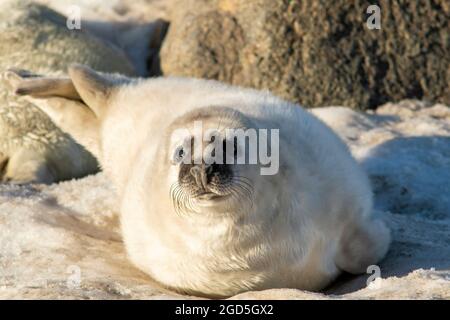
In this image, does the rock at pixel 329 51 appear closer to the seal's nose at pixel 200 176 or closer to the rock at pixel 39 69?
the rock at pixel 39 69

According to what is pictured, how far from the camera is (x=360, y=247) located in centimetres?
420

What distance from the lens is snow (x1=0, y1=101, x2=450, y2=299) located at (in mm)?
3734

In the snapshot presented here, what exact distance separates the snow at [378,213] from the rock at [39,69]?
104cm

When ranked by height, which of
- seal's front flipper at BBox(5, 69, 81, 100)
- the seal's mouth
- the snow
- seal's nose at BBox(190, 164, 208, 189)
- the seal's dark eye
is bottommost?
the snow

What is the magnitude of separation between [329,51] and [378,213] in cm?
268

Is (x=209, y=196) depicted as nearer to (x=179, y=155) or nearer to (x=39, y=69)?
(x=179, y=155)

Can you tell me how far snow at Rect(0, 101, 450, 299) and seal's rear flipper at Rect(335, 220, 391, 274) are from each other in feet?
0.18

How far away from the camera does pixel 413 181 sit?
5.88 m

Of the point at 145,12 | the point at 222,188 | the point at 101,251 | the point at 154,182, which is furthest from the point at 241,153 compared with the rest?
the point at 145,12

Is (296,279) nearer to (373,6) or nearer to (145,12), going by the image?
(373,6)
